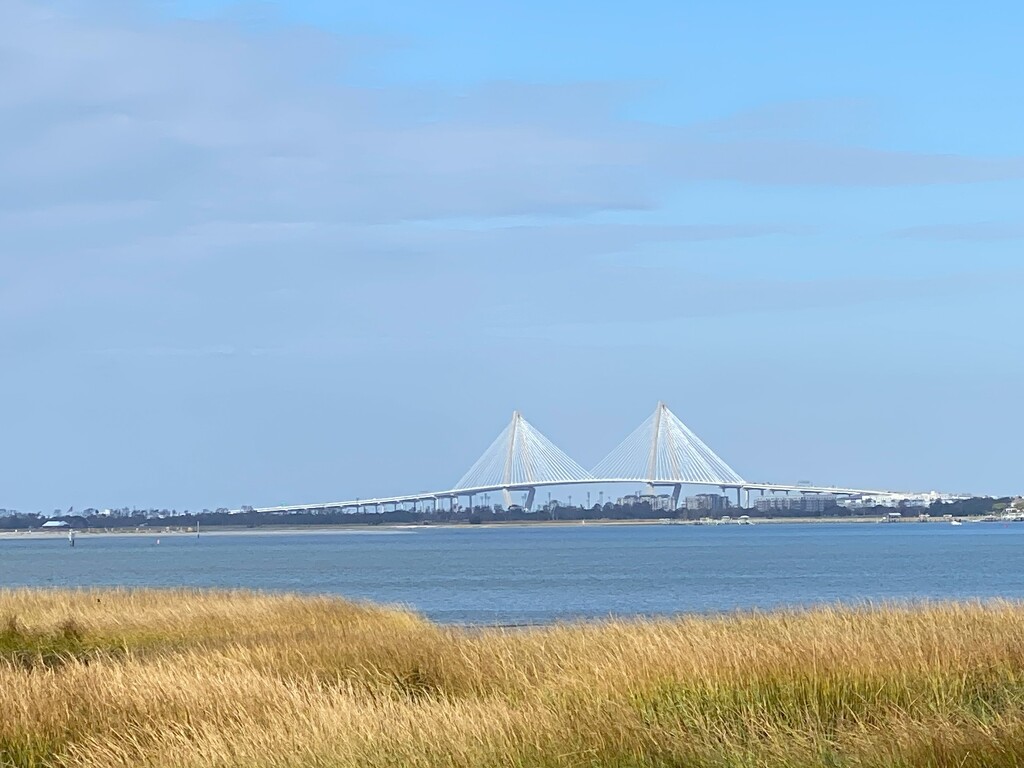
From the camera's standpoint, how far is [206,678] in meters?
10.3

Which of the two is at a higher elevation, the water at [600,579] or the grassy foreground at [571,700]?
the grassy foreground at [571,700]

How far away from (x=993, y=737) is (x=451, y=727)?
285cm

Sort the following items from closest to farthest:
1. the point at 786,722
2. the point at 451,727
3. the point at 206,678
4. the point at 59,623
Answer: the point at 451,727, the point at 786,722, the point at 206,678, the point at 59,623

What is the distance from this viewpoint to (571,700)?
30.3ft

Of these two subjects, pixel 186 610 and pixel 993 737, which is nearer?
pixel 993 737

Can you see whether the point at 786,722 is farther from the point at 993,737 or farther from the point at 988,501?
the point at 988,501

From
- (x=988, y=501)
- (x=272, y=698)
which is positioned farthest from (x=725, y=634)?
(x=988, y=501)

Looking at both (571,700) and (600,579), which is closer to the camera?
(571,700)

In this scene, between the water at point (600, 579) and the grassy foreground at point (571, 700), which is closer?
the grassy foreground at point (571, 700)

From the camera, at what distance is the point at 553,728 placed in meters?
8.02

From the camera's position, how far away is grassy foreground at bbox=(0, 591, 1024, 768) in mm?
7641

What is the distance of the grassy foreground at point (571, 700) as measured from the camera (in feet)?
25.1

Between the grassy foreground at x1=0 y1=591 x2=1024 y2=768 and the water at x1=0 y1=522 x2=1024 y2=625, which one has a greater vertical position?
the grassy foreground at x1=0 y1=591 x2=1024 y2=768

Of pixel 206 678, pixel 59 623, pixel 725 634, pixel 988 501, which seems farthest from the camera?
pixel 988 501
